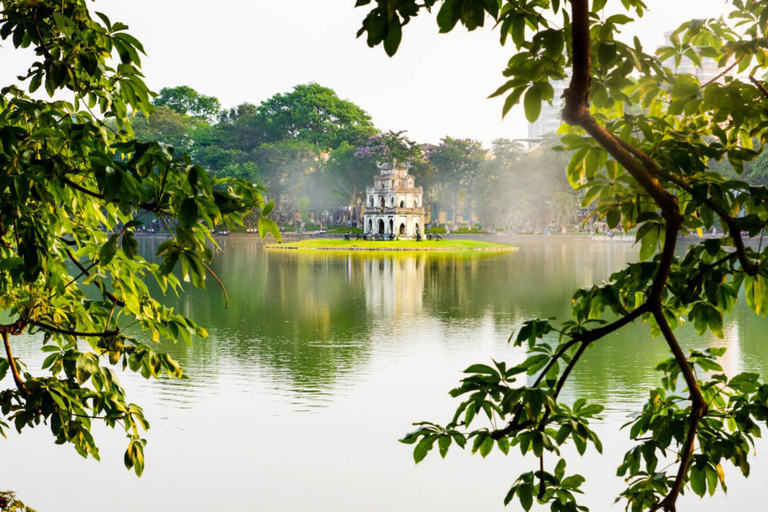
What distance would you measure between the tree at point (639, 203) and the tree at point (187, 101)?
69299 mm

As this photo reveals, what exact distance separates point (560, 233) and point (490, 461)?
188 ft

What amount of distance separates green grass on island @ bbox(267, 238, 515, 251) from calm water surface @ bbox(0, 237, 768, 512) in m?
23.2

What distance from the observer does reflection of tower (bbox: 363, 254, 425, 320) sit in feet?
50.1

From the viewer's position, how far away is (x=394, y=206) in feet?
148

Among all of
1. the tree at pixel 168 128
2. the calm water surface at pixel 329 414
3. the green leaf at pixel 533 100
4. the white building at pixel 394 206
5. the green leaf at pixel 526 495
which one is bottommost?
the calm water surface at pixel 329 414

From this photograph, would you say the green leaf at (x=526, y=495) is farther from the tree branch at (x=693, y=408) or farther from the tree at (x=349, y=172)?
the tree at (x=349, y=172)

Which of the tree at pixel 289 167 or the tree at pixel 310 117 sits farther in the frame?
the tree at pixel 310 117

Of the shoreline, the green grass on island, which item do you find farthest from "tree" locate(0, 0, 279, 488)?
the green grass on island

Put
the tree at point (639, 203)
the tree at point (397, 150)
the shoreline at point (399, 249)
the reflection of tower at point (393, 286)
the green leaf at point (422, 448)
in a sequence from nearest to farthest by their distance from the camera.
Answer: the tree at point (639, 203), the green leaf at point (422, 448), the reflection of tower at point (393, 286), the shoreline at point (399, 249), the tree at point (397, 150)

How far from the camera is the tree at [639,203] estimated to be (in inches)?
63.2

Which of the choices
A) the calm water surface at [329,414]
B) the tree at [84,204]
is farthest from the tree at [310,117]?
the tree at [84,204]

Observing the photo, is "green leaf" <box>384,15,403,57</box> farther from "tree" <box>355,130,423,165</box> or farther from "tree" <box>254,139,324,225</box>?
"tree" <box>254,139,324,225</box>

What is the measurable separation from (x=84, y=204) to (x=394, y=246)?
3750 centimetres

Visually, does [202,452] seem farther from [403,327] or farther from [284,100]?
[284,100]
